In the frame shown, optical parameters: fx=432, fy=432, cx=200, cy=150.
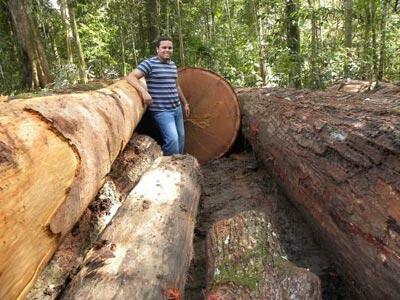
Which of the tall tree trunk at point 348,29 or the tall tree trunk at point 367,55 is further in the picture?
the tall tree trunk at point 348,29

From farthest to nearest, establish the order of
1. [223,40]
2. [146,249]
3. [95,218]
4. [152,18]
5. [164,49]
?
[223,40] → [152,18] → [164,49] → [95,218] → [146,249]

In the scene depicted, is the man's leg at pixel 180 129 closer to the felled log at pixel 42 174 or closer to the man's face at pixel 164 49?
the man's face at pixel 164 49

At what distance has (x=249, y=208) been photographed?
4.45 m

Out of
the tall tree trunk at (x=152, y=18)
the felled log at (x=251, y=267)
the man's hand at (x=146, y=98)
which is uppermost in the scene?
the tall tree trunk at (x=152, y=18)

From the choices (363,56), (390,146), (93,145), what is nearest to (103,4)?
(363,56)

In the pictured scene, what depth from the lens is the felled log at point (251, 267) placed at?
8.12ft

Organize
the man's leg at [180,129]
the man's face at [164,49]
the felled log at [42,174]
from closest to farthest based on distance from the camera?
the felled log at [42,174] → the man's face at [164,49] → the man's leg at [180,129]

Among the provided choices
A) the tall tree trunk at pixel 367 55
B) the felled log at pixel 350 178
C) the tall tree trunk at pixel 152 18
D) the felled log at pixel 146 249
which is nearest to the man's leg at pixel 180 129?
the felled log at pixel 350 178

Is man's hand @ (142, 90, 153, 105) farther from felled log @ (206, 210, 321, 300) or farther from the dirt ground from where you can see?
felled log @ (206, 210, 321, 300)

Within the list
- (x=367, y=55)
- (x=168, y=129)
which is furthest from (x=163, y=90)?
(x=367, y=55)

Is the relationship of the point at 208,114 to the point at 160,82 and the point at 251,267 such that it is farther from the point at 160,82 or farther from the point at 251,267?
the point at 251,267

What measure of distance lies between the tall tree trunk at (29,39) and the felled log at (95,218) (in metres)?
8.85

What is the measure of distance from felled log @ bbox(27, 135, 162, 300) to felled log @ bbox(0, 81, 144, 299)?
0.35 meters

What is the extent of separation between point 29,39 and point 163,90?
876cm
